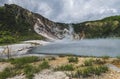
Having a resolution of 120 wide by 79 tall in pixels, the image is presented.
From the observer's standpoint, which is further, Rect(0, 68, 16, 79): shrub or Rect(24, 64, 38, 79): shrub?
Rect(0, 68, 16, 79): shrub

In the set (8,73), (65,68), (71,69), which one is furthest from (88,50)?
(71,69)

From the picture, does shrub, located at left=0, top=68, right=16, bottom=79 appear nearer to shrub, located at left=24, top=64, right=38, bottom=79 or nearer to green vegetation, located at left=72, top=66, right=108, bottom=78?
shrub, located at left=24, top=64, right=38, bottom=79

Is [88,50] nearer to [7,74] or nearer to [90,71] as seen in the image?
[7,74]

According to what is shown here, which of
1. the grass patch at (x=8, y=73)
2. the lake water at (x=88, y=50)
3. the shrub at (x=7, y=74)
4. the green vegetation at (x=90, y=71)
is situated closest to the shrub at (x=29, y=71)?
the grass patch at (x=8, y=73)

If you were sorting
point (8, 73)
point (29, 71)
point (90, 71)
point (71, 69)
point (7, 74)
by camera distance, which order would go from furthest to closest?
point (8, 73), point (7, 74), point (29, 71), point (71, 69), point (90, 71)

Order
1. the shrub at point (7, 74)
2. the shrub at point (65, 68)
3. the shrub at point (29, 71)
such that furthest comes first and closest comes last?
the shrub at point (7, 74) → the shrub at point (65, 68) → the shrub at point (29, 71)

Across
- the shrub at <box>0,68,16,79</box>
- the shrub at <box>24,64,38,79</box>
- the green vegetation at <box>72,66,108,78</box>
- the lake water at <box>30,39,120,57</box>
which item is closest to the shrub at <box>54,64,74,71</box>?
the green vegetation at <box>72,66,108,78</box>

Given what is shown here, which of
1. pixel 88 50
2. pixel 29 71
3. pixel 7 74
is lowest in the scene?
pixel 88 50

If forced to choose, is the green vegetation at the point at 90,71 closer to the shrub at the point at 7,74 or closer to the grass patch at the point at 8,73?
the grass patch at the point at 8,73

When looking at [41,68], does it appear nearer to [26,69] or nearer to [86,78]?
[26,69]

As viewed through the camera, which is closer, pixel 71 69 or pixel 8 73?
pixel 71 69

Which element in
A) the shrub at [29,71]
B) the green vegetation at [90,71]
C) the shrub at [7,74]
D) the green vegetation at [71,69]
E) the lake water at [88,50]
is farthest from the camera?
the lake water at [88,50]

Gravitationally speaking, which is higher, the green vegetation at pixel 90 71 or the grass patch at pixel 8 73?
the green vegetation at pixel 90 71

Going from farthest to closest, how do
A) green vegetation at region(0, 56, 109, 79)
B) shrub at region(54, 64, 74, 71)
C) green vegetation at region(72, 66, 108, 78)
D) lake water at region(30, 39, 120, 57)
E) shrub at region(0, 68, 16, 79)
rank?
1. lake water at region(30, 39, 120, 57)
2. shrub at region(0, 68, 16, 79)
3. shrub at region(54, 64, 74, 71)
4. green vegetation at region(0, 56, 109, 79)
5. green vegetation at region(72, 66, 108, 78)
